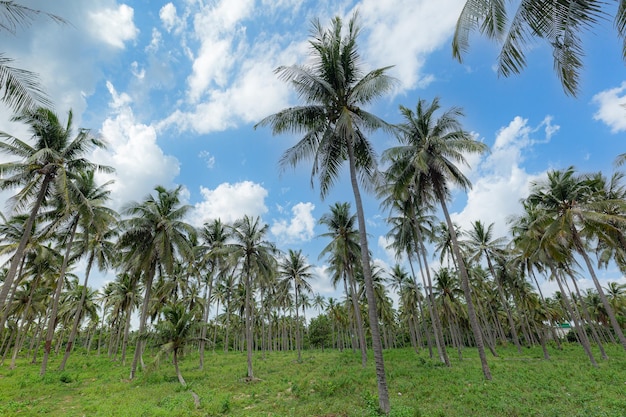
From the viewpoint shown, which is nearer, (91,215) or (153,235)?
(91,215)

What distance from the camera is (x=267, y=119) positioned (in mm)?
13477

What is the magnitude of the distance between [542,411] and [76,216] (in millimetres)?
28717

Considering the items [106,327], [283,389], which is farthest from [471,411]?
[106,327]

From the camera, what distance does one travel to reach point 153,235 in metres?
21.8

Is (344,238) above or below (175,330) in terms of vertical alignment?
above

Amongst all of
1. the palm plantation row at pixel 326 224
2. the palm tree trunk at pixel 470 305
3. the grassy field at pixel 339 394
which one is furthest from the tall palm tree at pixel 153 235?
the palm tree trunk at pixel 470 305

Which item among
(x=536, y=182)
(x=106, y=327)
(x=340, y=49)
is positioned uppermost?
(x=340, y=49)

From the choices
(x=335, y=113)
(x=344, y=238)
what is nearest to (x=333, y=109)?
(x=335, y=113)

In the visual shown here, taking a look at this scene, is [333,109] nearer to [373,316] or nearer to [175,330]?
[373,316]

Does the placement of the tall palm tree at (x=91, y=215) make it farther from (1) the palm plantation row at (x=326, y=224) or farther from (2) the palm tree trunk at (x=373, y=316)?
(2) the palm tree trunk at (x=373, y=316)

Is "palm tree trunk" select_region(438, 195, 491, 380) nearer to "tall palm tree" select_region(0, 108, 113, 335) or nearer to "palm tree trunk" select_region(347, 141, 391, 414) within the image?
"palm tree trunk" select_region(347, 141, 391, 414)

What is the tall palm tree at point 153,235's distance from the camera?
20953mm

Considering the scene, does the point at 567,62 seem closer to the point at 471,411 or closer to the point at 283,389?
the point at 471,411

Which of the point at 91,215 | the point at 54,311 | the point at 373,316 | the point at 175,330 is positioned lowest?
the point at 373,316
